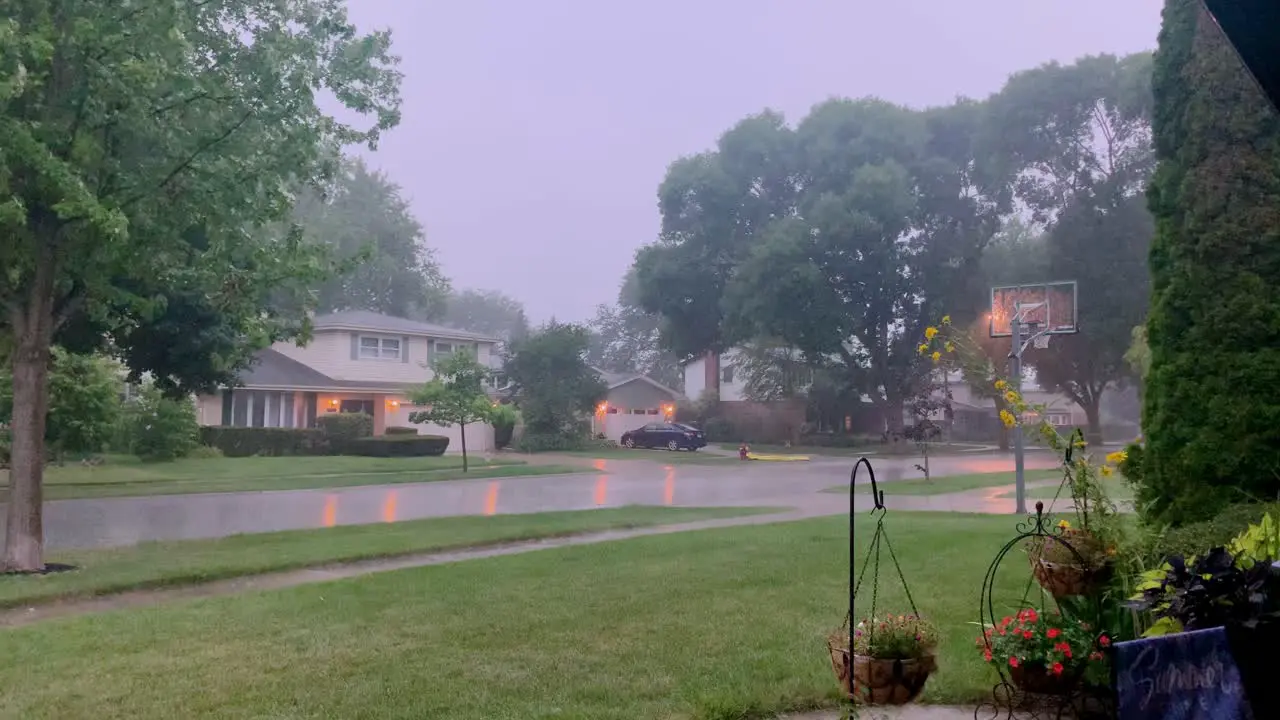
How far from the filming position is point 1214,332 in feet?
20.5

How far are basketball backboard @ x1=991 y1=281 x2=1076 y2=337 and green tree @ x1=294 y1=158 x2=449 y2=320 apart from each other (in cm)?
4371

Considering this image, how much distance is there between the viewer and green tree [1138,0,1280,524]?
19.8 ft

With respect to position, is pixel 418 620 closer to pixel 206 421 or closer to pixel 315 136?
pixel 315 136

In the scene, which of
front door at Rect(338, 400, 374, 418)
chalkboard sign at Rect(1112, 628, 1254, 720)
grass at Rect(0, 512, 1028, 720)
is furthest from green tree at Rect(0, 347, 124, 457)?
chalkboard sign at Rect(1112, 628, 1254, 720)

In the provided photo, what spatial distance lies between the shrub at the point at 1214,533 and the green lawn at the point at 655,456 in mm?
28866

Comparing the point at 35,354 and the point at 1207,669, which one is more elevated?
the point at 35,354

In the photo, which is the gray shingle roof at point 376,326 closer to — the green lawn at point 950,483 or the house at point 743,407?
the house at point 743,407

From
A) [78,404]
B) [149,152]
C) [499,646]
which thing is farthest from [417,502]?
[78,404]

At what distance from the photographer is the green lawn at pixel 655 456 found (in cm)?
3569

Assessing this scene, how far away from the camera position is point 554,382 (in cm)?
4109

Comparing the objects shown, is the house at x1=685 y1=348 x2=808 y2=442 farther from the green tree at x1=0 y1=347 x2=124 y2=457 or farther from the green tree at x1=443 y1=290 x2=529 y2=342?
the green tree at x1=443 y1=290 x2=529 y2=342

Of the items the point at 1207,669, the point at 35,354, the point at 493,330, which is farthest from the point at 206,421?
the point at 493,330

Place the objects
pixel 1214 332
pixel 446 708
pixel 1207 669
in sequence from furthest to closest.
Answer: pixel 1214 332
pixel 446 708
pixel 1207 669

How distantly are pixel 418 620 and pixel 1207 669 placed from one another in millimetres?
5638
